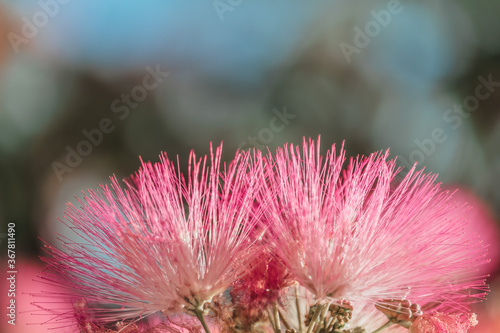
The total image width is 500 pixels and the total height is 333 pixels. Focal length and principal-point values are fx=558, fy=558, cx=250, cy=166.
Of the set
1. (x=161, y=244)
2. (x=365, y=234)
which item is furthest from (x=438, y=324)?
(x=161, y=244)

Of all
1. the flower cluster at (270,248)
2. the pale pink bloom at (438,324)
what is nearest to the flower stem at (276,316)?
the flower cluster at (270,248)

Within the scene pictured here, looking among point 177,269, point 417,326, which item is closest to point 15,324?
point 177,269

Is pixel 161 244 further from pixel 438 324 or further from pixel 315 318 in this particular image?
pixel 438 324

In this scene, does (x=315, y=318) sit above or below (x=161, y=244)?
below

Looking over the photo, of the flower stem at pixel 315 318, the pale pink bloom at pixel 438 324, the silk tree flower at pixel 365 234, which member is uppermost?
the silk tree flower at pixel 365 234

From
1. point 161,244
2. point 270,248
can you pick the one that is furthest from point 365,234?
point 161,244

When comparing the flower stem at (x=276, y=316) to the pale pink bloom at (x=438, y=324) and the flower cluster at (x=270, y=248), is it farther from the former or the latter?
the pale pink bloom at (x=438, y=324)

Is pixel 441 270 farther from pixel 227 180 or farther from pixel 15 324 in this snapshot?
pixel 15 324

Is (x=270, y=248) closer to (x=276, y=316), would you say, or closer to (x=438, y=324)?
(x=276, y=316)
